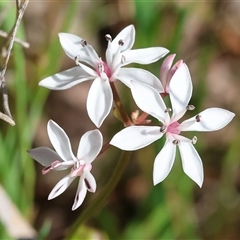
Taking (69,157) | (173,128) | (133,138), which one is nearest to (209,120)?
(173,128)

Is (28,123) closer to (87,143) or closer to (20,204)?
(20,204)

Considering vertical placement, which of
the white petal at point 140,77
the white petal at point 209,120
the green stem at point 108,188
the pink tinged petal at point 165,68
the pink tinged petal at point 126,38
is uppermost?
the pink tinged petal at point 126,38

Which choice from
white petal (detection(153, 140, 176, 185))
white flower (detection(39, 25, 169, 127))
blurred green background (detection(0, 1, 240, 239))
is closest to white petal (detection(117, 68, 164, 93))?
white flower (detection(39, 25, 169, 127))

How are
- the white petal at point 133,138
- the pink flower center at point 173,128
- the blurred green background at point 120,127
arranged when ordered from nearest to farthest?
the white petal at point 133,138 < the pink flower center at point 173,128 < the blurred green background at point 120,127

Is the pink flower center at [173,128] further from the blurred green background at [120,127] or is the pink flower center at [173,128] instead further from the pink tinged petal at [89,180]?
the blurred green background at [120,127]

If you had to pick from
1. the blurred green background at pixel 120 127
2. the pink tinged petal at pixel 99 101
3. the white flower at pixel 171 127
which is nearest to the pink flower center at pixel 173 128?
the white flower at pixel 171 127

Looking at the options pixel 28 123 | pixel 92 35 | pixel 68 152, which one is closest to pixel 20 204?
pixel 28 123

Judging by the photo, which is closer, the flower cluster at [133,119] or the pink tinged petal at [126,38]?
the flower cluster at [133,119]
